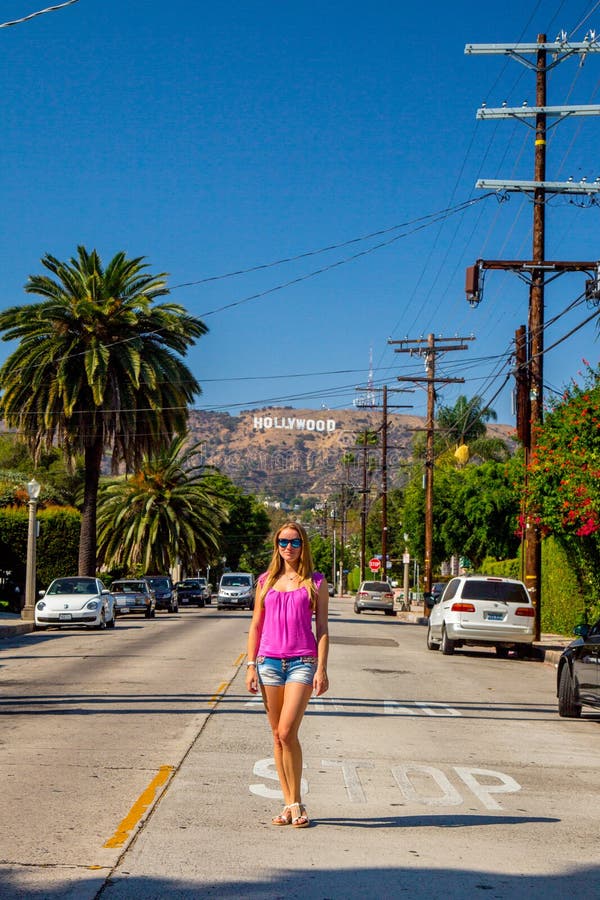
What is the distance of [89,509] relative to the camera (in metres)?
44.7

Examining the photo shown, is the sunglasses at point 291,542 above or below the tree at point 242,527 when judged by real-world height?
below

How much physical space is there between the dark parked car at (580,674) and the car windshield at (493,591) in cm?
1042

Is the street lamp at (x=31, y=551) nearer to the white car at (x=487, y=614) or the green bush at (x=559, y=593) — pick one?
the green bush at (x=559, y=593)

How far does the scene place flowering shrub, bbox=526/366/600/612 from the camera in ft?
87.6

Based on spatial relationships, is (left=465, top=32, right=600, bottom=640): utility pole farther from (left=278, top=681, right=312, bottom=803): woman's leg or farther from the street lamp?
(left=278, top=681, right=312, bottom=803): woman's leg

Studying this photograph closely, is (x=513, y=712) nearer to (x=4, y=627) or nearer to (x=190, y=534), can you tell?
(x=4, y=627)

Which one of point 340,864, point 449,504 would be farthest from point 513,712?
point 449,504

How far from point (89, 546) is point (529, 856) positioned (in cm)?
3862

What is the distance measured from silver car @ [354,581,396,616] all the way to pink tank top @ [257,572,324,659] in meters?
54.2

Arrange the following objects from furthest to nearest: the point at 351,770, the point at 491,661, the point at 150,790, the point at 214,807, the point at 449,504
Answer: the point at 449,504 → the point at 491,661 → the point at 351,770 → the point at 150,790 → the point at 214,807

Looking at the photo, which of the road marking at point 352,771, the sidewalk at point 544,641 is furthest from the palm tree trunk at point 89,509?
the road marking at point 352,771

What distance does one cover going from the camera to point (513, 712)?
16.7 meters

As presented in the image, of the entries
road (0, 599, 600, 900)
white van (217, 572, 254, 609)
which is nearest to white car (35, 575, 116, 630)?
road (0, 599, 600, 900)

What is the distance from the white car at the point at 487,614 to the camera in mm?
27078
